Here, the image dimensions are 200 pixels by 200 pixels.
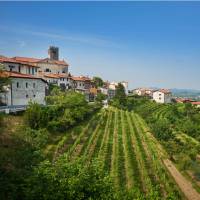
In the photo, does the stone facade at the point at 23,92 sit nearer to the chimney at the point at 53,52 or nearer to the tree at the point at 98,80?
the chimney at the point at 53,52

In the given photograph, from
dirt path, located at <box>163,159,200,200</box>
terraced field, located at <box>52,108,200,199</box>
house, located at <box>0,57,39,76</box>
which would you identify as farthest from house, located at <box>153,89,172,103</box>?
dirt path, located at <box>163,159,200,200</box>

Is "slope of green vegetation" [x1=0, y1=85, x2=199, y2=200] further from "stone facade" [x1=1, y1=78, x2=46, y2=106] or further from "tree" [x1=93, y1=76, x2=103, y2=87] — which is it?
"tree" [x1=93, y1=76, x2=103, y2=87]

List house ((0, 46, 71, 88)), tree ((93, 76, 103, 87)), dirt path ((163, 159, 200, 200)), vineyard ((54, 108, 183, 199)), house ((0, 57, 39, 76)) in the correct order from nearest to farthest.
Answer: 1. vineyard ((54, 108, 183, 199))
2. dirt path ((163, 159, 200, 200))
3. house ((0, 57, 39, 76))
4. house ((0, 46, 71, 88))
5. tree ((93, 76, 103, 87))

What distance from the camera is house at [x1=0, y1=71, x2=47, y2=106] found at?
50.8m

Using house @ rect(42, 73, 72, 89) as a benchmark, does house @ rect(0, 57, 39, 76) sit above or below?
above

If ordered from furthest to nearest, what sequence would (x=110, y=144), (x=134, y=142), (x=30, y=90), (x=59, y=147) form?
(x=30, y=90) < (x=134, y=142) < (x=110, y=144) < (x=59, y=147)

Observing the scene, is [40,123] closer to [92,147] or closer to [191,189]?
[92,147]

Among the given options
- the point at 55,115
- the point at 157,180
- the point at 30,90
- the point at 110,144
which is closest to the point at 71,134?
the point at 55,115

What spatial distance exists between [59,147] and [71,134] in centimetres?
960

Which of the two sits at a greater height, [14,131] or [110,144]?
[14,131]

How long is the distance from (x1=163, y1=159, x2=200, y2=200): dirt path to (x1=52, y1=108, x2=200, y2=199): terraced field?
0.68m

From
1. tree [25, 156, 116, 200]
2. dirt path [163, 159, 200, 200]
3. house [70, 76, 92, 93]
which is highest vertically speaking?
house [70, 76, 92, 93]

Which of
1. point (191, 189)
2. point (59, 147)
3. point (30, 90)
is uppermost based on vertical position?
point (30, 90)

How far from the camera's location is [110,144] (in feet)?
149
